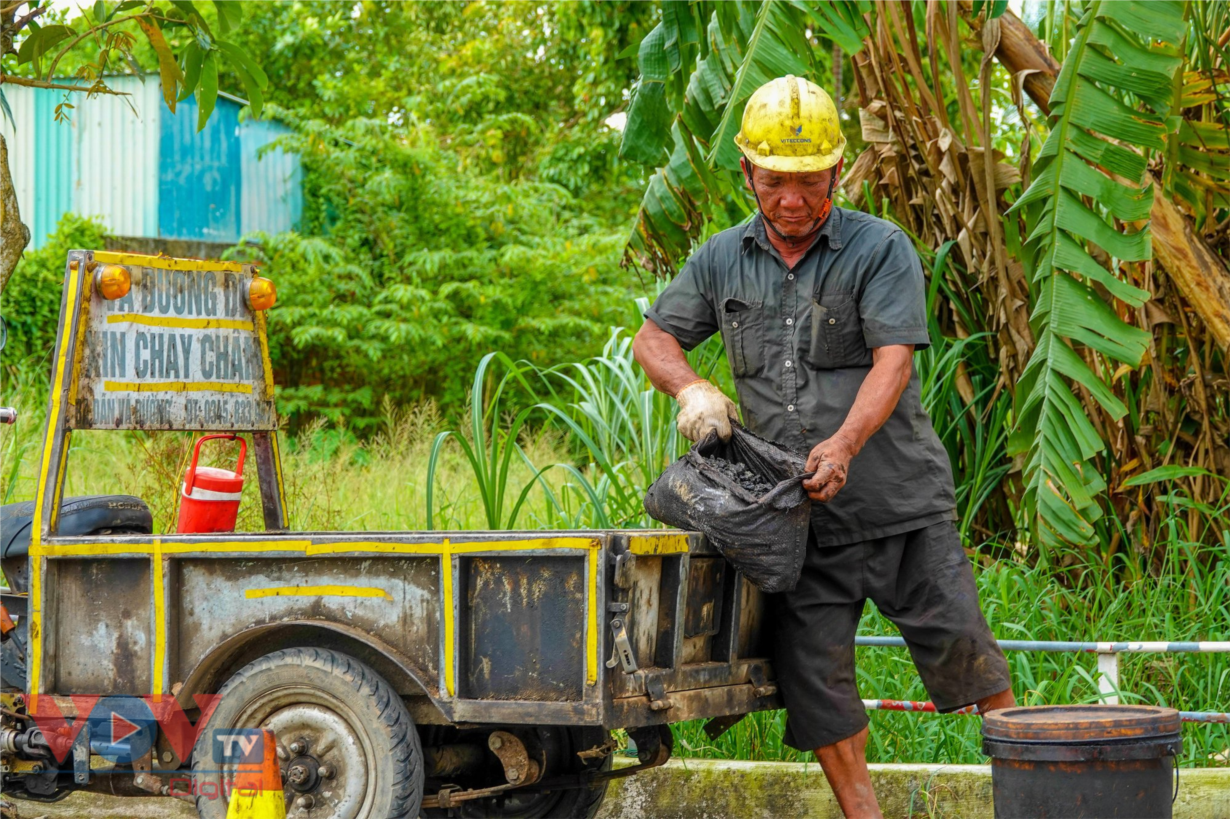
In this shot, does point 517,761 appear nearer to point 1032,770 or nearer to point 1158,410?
point 1032,770

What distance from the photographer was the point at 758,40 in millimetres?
5109

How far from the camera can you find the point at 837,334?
3863mm

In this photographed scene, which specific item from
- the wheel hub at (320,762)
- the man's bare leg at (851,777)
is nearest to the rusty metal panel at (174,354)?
the wheel hub at (320,762)

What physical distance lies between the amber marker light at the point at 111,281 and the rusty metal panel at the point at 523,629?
4.84ft

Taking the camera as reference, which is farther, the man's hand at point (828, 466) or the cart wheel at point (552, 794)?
the cart wheel at point (552, 794)

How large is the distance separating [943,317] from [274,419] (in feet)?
10.7

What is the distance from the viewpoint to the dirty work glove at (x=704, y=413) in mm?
3795

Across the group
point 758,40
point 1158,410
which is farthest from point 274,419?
point 1158,410

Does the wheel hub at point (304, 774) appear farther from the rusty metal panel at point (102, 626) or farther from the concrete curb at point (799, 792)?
the concrete curb at point (799, 792)

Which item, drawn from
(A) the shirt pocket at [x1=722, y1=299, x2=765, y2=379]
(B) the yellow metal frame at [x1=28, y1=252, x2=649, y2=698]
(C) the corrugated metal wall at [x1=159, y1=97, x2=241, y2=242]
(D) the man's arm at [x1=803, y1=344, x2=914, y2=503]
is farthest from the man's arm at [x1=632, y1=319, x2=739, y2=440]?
(C) the corrugated metal wall at [x1=159, y1=97, x2=241, y2=242]

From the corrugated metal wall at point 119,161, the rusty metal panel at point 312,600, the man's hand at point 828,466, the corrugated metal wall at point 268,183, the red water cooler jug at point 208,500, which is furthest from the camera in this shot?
the corrugated metal wall at point 268,183

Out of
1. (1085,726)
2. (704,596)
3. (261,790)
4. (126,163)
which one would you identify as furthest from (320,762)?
(126,163)

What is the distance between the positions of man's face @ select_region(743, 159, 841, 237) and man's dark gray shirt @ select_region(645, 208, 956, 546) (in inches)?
3.3
